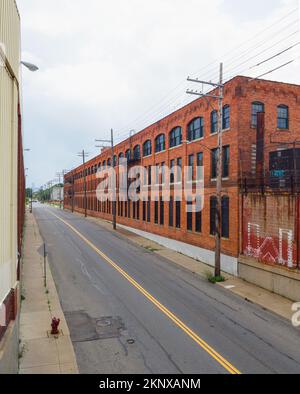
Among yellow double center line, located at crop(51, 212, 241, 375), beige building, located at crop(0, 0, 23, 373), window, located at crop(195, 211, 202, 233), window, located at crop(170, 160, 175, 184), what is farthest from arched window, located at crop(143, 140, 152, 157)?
beige building, located at crop(0, 0, 23, 373)

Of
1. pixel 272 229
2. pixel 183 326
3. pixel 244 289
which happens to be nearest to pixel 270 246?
pixel 272 229

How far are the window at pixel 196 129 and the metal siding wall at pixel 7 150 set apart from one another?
19.0 metres

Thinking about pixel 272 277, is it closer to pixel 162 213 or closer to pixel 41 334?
pixel 41 334

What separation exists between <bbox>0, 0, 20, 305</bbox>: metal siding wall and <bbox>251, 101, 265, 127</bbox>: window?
16576 mm

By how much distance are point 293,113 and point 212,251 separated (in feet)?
37.3

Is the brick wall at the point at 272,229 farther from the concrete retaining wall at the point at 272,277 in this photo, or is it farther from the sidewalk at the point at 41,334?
the sidewalk at the point at 41,334

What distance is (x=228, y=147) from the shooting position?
2298cm

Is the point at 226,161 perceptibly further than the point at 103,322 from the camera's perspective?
Yes

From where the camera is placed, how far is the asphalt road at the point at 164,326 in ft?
33.1

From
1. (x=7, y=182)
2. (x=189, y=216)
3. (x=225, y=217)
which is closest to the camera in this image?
(x=7, y=182)

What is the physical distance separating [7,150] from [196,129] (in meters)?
21.0

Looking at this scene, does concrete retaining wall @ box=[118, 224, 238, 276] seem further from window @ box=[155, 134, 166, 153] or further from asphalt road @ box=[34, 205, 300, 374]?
window @ box=[155, 134, 166, 153]
